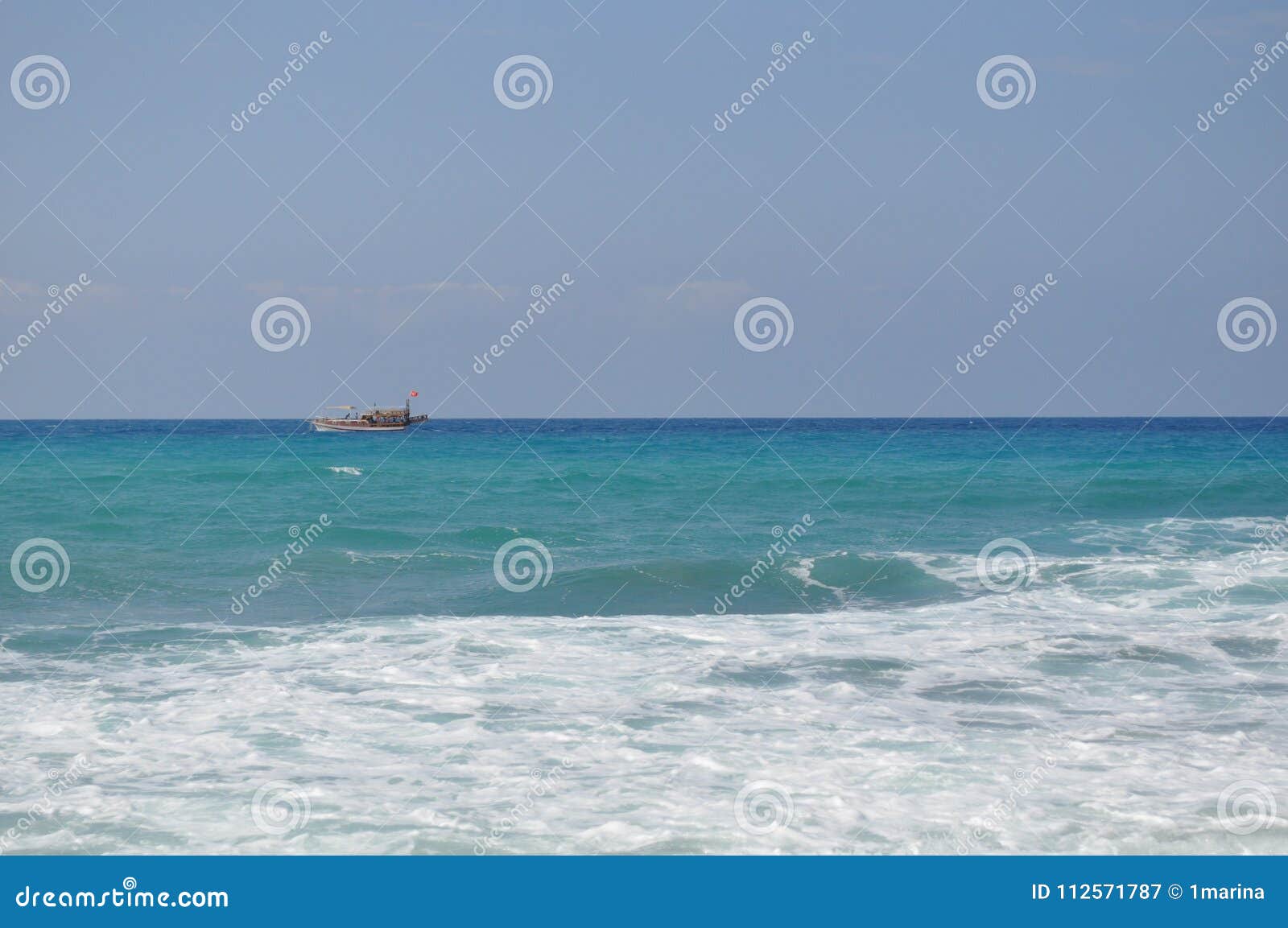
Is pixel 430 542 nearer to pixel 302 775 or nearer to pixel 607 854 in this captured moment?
pixel 302 775

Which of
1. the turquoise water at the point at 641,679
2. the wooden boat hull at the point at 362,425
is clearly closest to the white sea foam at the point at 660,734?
the turquoise water at the point at 641,679

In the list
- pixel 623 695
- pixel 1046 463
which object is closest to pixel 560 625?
pixel 623 695

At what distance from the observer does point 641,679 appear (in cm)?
1114

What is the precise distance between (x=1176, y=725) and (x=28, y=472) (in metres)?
37.5

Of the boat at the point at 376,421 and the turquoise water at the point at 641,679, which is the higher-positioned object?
the boat at the point at 376,421

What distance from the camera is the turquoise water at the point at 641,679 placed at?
7273 millimetres

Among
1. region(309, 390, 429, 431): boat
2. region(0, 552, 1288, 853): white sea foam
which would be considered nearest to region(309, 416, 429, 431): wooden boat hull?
region(309, 390, 429, 431): boat

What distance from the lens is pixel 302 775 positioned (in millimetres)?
8141

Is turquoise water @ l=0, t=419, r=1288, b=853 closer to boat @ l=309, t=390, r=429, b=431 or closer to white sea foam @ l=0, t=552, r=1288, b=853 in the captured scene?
white sea foam @ l=0, t=552, r=1288, b=853

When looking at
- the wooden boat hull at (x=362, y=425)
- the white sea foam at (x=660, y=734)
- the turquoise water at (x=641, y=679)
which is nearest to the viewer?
the white sea foam at (x=660, y=734)

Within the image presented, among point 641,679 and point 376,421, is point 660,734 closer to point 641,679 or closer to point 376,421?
point 641,679

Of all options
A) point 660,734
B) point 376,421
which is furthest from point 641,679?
point 376,421

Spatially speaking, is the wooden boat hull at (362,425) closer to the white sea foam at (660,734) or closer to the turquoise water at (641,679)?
the turquoise water at (641,679)

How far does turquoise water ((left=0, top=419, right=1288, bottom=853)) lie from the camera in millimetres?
7273
